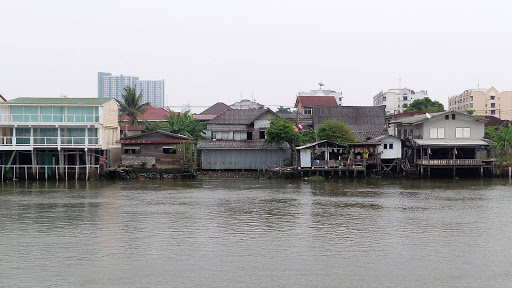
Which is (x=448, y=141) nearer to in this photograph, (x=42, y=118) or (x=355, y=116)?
(x=355, y=116)

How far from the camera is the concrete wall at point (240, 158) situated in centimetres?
4675

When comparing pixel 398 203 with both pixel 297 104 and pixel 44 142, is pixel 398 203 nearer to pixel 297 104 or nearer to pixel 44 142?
pixel 44 142

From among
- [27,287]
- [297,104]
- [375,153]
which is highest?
[297,104]

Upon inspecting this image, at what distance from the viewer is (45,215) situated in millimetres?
26359

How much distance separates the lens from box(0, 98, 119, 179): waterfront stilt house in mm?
41750

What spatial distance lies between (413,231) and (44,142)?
2918 cm

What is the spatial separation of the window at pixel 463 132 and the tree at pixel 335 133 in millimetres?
7889

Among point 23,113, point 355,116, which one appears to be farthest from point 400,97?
point 23,113

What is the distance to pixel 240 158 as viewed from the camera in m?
46.8

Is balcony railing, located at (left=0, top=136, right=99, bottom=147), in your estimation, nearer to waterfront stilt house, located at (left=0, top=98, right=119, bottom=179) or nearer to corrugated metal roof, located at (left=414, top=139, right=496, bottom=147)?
waterfront stilt house, located at (left=0, top=98, right=119, bottom=179)

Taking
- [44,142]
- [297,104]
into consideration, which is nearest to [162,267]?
[44,142]

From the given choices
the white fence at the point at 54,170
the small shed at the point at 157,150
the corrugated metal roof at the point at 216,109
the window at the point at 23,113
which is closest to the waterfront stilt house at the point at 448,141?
the small shed at the point at 157,150

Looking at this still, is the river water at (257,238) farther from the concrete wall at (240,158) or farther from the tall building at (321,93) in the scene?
the tall building at (321,93)

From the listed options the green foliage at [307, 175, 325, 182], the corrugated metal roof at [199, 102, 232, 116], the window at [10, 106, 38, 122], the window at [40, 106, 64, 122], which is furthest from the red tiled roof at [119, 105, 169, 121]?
the green foliage at [307, 175, 325, 182]
